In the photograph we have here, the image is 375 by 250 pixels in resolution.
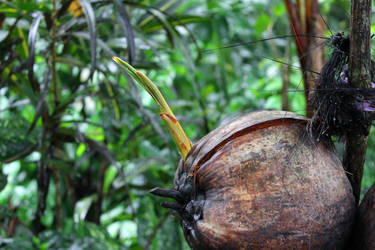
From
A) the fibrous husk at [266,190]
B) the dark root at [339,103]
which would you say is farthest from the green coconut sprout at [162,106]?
the dark root at [339,103]

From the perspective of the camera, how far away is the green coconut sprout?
0.52m

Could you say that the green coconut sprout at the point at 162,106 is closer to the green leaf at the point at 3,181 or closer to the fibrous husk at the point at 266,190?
the fibrous husk at the point at 266,190

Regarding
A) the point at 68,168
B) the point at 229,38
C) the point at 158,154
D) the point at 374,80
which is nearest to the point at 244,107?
the point at 229,38

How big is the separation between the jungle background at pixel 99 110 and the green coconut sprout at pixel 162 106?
0.55 feet

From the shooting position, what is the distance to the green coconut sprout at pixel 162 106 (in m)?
0.52

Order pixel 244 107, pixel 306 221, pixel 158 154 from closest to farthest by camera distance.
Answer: pixel 306 221
pixel 158 154
pixel 244 107

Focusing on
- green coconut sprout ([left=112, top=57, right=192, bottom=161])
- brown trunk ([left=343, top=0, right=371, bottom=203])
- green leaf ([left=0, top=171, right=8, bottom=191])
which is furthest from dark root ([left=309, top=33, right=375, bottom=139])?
green leaf ([left=0, top=171, right=8, bottom=191])

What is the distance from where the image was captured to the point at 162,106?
0.55 meters

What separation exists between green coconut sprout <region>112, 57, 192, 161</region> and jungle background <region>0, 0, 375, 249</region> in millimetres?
168

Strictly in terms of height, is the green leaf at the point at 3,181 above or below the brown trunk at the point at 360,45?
below

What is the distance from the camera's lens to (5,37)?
103 cm

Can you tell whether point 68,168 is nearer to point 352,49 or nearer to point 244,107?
point 352,49

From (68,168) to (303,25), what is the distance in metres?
0.67

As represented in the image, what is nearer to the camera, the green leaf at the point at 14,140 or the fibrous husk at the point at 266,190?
the fibrous husk at the point at 266,190
